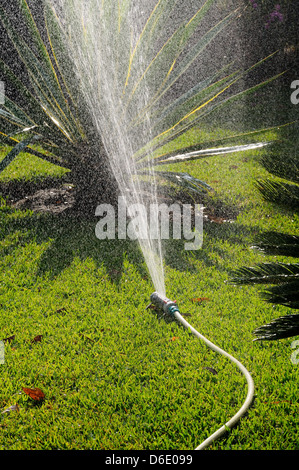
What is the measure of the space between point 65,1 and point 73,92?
1172 millimetres

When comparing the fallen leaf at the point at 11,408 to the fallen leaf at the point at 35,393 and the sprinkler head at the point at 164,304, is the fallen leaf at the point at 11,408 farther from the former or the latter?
the sprinkler head at the point at 164,304

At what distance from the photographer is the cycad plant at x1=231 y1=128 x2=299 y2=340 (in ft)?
6.27

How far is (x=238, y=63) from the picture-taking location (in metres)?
9.51

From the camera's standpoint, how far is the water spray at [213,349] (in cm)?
197

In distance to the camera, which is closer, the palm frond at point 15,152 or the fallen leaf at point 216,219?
the palm frond at point 15,152

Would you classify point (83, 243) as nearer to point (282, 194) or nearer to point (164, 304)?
point (164, 304)

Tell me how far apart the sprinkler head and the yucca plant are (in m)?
1.50

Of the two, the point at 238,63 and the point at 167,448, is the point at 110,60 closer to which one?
the point at 167,448

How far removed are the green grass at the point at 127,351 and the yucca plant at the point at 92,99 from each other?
0.81 metres

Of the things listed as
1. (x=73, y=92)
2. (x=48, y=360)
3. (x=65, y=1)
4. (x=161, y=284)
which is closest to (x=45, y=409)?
(x=48, y=360)

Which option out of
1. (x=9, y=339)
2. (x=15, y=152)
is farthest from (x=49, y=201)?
(x=9, y=339)

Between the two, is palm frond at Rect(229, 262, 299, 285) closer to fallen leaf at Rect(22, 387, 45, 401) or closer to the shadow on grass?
fallen leaf at Rect(22, 387, 45, 401)

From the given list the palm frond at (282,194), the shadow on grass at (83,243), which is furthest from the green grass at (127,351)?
the palm frond at (282,194)

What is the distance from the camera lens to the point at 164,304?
113 inches
